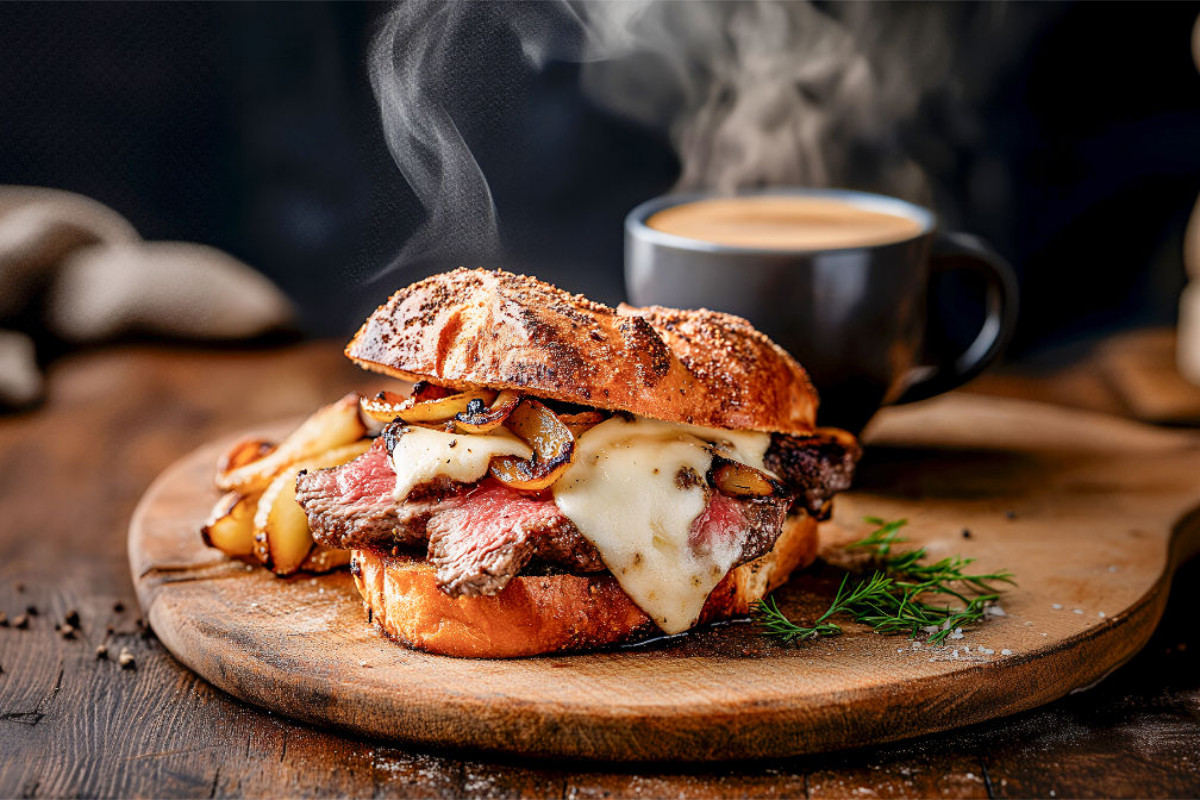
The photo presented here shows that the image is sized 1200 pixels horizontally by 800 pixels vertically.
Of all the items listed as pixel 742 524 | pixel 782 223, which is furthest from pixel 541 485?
pixel 782 223

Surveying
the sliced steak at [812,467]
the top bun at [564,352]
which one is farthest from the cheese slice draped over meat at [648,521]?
the sliced steak at [812,467]

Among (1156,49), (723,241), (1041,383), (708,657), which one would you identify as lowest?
(1041,383)

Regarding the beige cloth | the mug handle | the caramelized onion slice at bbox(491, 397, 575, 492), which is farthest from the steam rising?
the beige cloth

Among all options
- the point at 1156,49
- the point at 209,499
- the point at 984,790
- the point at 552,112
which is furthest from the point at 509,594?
the point at 1156,49

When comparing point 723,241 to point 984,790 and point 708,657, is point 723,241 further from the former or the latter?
point 984,790

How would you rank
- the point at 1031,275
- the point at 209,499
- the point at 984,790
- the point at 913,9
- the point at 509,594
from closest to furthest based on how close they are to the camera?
1. the point at 984,790
2. the point at 509,594
3. the point at 209,499
4. the point at 913,9
5. the point at 1031,275

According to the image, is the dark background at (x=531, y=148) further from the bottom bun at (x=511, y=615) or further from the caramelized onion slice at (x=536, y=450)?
the bottom bun at (x=511, y=615)
